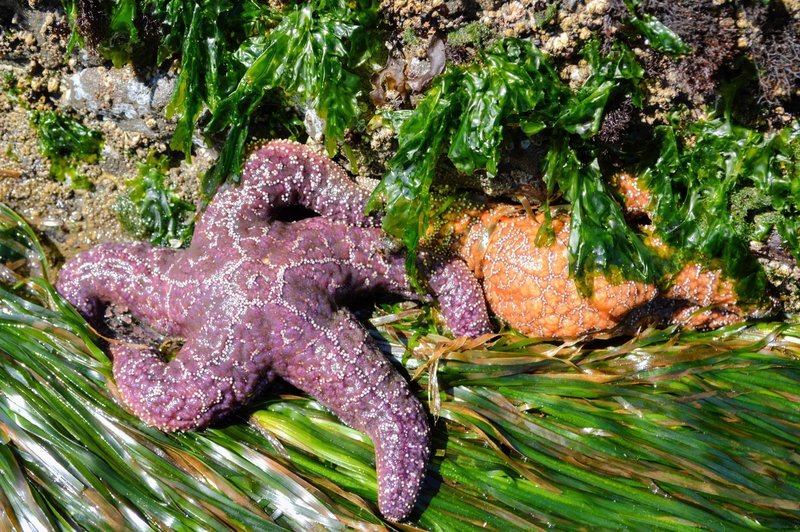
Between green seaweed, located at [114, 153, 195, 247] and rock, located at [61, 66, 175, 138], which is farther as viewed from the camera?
green seaweed, located at [114, 153, 195, 247]

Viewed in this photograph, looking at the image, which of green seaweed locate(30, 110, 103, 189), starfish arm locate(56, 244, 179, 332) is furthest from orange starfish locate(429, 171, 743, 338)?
green seaweed locate(30, 110, 103, 189)

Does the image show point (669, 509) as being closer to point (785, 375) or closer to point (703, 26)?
point (785, 375)

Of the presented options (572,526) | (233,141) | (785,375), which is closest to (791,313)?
(785,375)

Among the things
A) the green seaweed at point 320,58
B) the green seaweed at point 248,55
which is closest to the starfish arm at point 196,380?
the green seaweed at point 248,55

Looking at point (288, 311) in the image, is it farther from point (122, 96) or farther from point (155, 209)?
point (122, 96)

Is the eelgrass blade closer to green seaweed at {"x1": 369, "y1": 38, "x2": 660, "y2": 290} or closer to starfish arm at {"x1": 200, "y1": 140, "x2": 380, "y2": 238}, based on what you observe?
green seaweed at {"x1": 369, "y1": 38, "x2": 660, "y2": 290}
